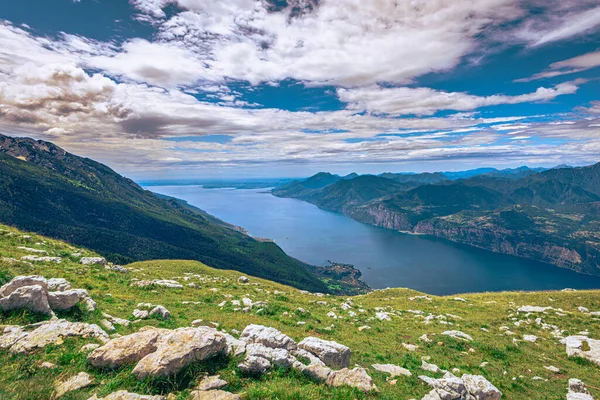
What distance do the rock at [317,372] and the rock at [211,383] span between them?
3.85 meters

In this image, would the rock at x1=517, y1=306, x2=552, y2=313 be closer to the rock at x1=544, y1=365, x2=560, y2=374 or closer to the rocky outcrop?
the rock at x1=544, y1=365, x2=560, y2=374

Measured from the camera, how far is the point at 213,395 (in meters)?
9.70

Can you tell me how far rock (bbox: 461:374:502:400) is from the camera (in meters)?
13.7

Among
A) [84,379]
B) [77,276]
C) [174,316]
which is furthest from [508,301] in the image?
[77,276]

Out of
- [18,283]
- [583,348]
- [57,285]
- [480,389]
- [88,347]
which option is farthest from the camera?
[583,348]

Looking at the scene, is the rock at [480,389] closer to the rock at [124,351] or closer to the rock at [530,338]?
the rock at [530,338]

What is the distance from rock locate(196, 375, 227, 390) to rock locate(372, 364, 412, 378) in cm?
1016

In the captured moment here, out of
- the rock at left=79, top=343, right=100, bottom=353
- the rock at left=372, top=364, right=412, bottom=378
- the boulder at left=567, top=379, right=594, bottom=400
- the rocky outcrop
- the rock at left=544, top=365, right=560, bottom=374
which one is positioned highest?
the rocky outcrop

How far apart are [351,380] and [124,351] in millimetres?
9851

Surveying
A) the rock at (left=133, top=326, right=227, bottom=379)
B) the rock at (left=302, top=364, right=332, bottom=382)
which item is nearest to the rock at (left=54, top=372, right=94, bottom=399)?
the rock at (left=133, top=326, right=227, bottom=379)

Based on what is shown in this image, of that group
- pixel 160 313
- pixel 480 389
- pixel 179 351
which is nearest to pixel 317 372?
pixel 179 351

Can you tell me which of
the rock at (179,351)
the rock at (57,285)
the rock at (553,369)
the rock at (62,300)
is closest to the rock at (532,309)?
the rock at (553,369)

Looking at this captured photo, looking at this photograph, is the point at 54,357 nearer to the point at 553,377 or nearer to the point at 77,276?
the point at 77,276

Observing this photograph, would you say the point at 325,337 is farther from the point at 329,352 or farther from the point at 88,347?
the point at 88,347
